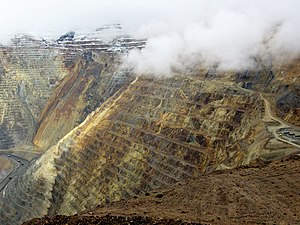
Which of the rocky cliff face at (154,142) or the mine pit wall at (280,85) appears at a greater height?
the mine pit wall at (280,85)

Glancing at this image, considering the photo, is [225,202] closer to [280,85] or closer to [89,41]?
[280,85]

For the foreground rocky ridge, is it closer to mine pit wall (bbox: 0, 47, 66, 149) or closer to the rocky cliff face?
the rocky cliff face

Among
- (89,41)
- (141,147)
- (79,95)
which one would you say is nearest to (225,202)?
(141,147)

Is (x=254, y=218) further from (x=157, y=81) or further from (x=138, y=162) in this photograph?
(x=157, y=81)

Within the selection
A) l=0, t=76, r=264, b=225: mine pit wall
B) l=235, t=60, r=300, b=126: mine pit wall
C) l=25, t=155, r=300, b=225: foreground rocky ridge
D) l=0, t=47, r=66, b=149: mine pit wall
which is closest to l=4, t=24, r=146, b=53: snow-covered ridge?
l=0, t=47, r=66, b=149: mine pit wall

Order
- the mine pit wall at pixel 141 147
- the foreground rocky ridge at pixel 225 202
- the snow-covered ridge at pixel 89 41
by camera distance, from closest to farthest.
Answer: the foreground rocky ridge at pixel 225 202 → the mine pit wall at pixel 141 147 → the snow-covered ridge at pixel 89 41

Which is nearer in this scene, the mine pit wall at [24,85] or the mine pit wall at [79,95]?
the mine pit wall at [79,95]

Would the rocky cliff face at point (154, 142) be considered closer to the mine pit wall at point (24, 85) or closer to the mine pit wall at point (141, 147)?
the mine pit wall at point (141, 147)

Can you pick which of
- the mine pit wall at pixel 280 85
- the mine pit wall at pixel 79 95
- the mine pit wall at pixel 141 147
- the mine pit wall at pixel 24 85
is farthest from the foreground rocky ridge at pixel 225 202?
the mine pit wall at pixel 24 85

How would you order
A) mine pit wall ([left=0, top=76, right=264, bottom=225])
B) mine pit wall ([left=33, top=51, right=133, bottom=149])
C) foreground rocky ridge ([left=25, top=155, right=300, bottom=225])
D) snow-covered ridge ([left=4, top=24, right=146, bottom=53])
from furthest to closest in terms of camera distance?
snow-covered ridge ([left=4, top=24, right=146, bottom=53])
mine pit wall ([left=33, top=51, right=133, bottom=149])
mine pit wall ([left=0, top=76, right=264, bottom=225])
foreground rocky ridge ([left=25, top=155, right=300, bottom=225])
